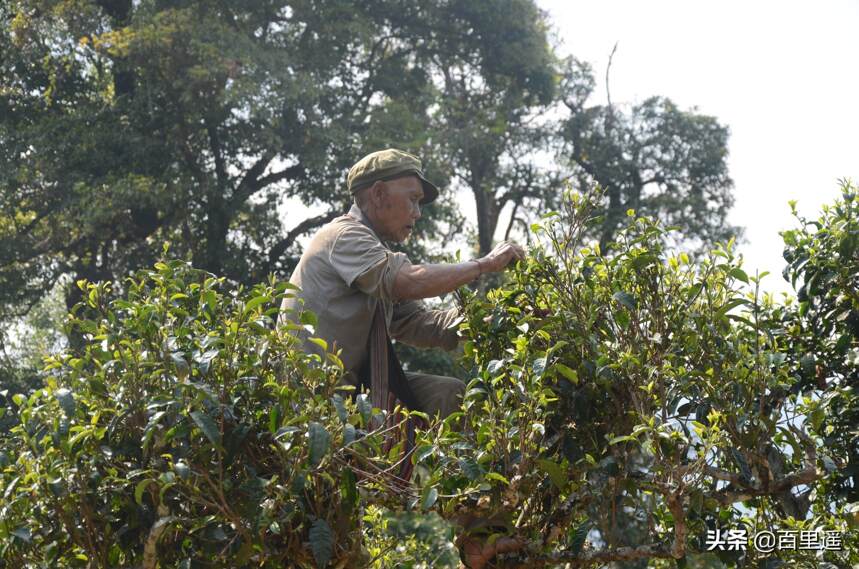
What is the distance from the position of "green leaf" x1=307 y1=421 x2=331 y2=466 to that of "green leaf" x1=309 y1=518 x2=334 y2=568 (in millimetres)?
181

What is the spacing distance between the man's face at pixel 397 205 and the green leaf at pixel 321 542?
1580 mm

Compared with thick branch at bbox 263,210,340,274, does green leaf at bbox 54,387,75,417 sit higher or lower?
lower

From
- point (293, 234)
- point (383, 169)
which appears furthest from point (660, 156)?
point (383, 169)

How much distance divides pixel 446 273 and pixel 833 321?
1.21 metres

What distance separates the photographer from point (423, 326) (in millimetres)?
3832

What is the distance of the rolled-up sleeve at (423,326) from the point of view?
12.2 ft

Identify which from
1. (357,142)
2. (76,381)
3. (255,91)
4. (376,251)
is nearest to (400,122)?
(357,142)

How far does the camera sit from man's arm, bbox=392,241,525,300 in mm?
3299

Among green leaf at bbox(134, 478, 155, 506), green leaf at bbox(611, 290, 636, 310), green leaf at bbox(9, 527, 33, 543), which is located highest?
green leaf at bbox(611, 290, 636, 310)

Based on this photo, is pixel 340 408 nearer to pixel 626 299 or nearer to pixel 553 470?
pixel 553 470

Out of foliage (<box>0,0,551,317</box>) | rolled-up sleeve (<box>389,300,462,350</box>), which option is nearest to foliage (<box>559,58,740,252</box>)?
foliage (<box>0,0,551,317</box>)

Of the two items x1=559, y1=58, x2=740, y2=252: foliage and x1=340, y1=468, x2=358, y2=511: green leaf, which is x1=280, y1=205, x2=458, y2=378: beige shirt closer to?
x1=340, y1=468, x2=358, y2=511: green leaf

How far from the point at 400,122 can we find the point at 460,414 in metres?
11.8

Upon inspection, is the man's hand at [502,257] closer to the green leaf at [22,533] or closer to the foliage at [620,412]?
the foliage at [620,412]
